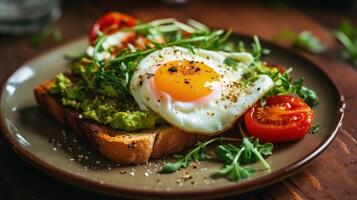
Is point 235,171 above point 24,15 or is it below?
above

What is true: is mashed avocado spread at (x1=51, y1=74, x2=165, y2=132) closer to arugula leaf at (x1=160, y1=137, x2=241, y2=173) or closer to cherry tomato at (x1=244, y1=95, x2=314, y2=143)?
arugula leaf at (x1=160, y1=137, x2=241, y2=173)

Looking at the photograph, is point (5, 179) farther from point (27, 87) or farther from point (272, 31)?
point (272, 31)

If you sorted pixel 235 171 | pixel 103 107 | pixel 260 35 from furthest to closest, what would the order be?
pixel 260 35, pixel 103 107, pixel 235 171

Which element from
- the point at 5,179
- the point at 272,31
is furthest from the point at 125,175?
A: the point at 272,31

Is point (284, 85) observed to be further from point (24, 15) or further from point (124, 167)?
point (24, 15)

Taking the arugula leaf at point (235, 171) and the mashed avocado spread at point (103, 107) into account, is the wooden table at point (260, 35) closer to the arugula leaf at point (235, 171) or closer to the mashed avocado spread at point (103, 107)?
the arugula leaf at point (235, 171)

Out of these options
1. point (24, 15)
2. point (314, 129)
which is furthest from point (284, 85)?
point (24, 15)

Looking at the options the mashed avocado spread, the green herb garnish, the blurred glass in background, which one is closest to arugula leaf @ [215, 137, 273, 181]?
the green herb garnish
